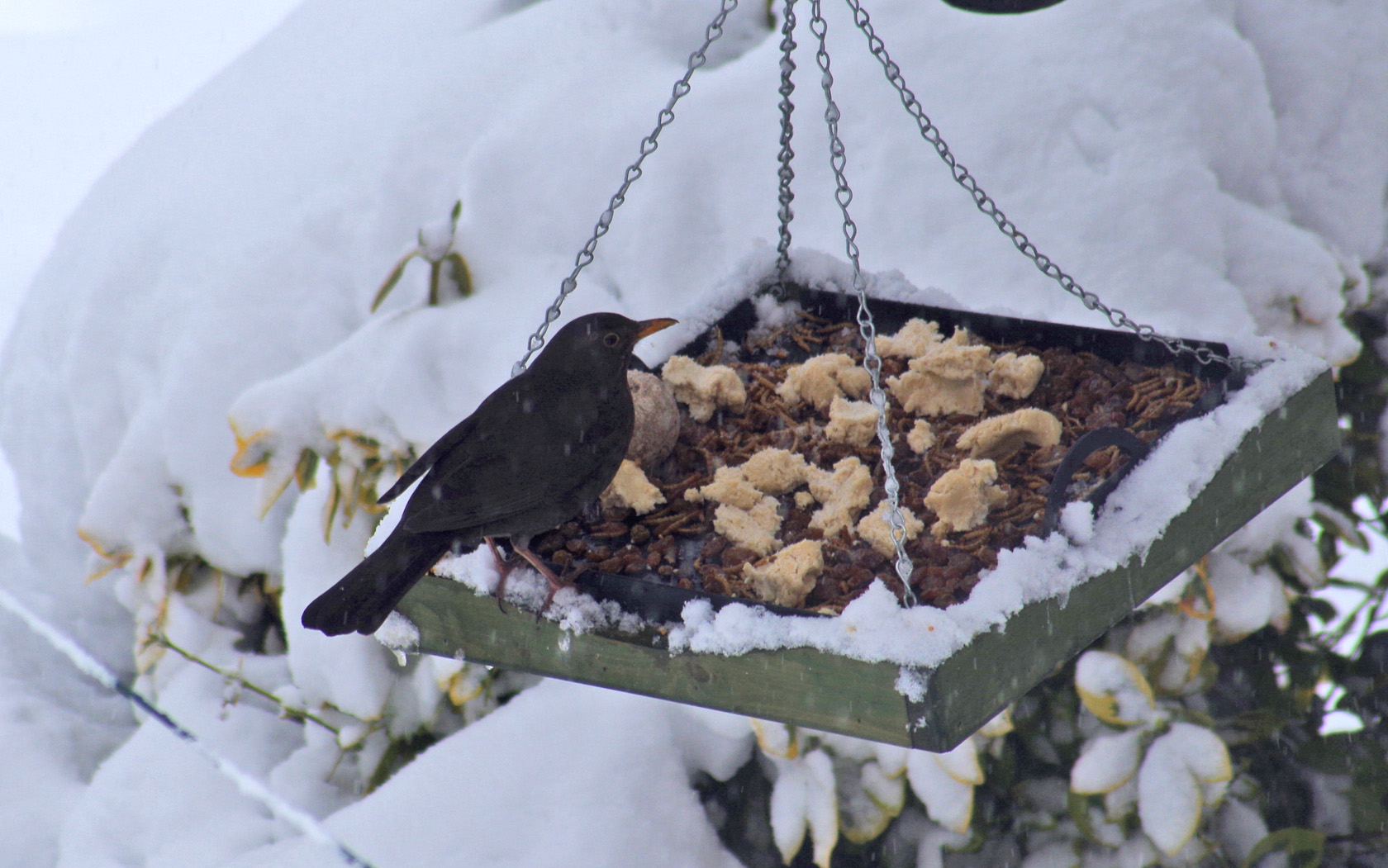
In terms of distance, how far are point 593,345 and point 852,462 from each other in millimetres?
313

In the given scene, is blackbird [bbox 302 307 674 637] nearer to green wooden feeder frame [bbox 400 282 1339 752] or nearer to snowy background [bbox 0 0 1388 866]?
green wooden feeder frame [bbox 400 282 1339 752]

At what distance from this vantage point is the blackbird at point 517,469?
103 cm

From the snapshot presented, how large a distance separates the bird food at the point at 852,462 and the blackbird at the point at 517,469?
0.36 ft

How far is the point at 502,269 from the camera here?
79.4 inches

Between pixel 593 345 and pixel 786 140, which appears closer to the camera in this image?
pixel 593 345

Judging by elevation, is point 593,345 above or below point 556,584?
above

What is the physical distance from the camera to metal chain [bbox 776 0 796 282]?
136 cm

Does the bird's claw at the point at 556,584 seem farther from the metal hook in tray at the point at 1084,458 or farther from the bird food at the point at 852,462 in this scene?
the metal hook in tray at the point at 1084,458

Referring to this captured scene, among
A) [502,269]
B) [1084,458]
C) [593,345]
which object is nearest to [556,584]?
[593,345]

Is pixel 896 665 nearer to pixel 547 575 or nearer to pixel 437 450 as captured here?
pixel 547 575

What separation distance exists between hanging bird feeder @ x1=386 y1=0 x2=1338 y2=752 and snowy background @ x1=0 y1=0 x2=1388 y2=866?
19 centimetres

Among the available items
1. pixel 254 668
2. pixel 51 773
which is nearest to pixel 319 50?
pixel 254 668

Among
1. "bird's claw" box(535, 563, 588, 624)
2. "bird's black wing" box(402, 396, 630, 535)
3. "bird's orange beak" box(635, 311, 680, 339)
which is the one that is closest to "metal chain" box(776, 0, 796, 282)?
"bird's orange beak" box(635, 311, 680, 339)

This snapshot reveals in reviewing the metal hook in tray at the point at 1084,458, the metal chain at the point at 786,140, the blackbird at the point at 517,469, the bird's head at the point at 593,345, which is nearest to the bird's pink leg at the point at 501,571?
the blackbird at the point at 517,469
